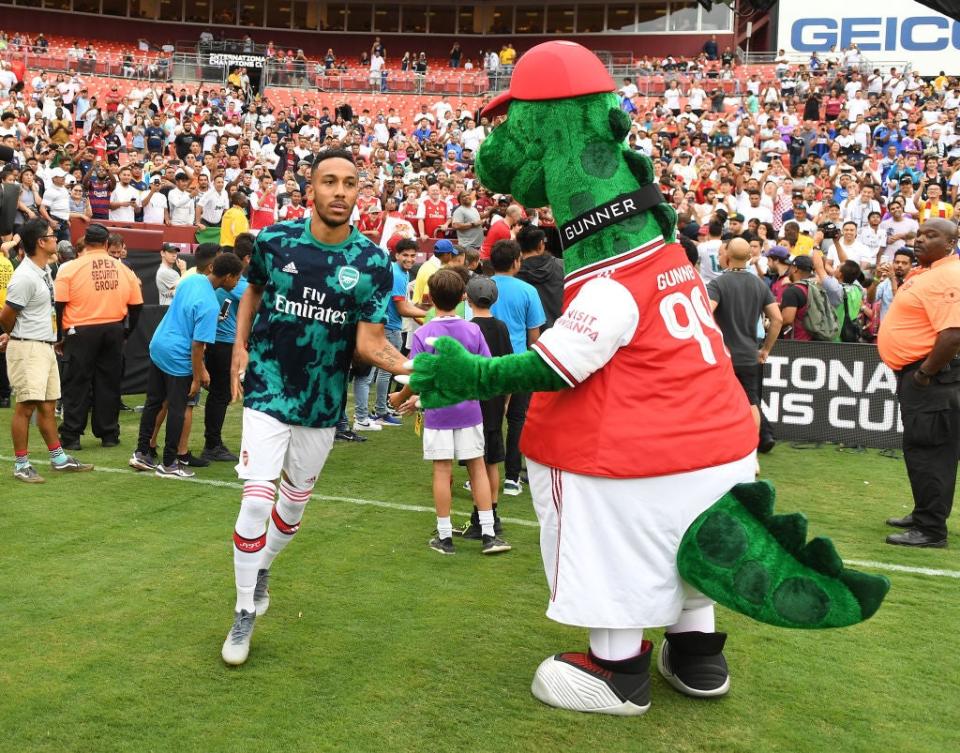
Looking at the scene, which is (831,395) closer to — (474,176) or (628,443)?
(628,443)

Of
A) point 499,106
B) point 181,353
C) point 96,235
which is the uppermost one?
point 499,106

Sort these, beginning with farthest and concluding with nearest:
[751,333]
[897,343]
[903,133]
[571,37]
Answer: [571,37] → [903,133] → [751,333] → [897,343]

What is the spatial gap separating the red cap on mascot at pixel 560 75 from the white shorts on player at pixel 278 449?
5.75 ft

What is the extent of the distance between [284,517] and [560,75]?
238cm

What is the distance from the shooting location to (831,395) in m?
10.2

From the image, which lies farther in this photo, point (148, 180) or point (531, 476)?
point (148, 180)

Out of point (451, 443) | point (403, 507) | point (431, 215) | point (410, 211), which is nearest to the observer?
point (451, 443)

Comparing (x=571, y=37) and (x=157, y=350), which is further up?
(x=571, y=37)

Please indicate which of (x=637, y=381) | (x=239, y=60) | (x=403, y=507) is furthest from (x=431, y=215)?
(x=239, y=60)

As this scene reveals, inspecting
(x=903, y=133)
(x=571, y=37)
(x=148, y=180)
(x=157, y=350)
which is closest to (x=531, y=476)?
(x=157, y=350)

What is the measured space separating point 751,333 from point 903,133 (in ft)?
59.9

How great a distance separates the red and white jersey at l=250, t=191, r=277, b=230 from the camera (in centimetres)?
1639

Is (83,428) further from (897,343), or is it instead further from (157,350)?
(897,343)

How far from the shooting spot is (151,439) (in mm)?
8562
